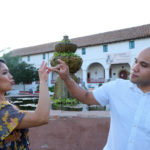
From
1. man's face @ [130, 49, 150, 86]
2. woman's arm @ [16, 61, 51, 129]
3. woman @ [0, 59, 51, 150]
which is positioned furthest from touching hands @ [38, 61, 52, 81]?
man's face @ [130, 49, 150, 86]

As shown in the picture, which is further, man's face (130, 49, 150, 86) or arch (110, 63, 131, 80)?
arch (110, 63, 131, 80)

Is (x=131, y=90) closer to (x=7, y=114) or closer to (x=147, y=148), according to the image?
(x=147, y=148)

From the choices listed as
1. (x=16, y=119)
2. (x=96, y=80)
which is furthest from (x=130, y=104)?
(x=96, y=80)

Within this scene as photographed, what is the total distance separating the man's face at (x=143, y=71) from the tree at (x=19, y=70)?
2805 centimetres

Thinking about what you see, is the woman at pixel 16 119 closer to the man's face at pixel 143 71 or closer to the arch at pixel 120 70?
the man's face at pixel 143 71

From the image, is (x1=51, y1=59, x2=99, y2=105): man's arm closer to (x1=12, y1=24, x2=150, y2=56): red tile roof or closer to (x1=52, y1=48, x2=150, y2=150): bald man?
(x1=52, y1=48, x2=150, y2=150): bald man

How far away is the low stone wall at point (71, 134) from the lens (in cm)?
333

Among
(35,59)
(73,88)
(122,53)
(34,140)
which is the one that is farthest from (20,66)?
(73,88)

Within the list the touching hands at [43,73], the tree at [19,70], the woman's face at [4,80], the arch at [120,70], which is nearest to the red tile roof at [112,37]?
the tree at [19,70]

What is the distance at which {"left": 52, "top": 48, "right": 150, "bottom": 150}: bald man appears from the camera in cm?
131

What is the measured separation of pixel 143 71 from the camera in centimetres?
143

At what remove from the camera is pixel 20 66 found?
28547mm

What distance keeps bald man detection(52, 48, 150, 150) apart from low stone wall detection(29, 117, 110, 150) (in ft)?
6.50

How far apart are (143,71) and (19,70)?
28.2 metres
